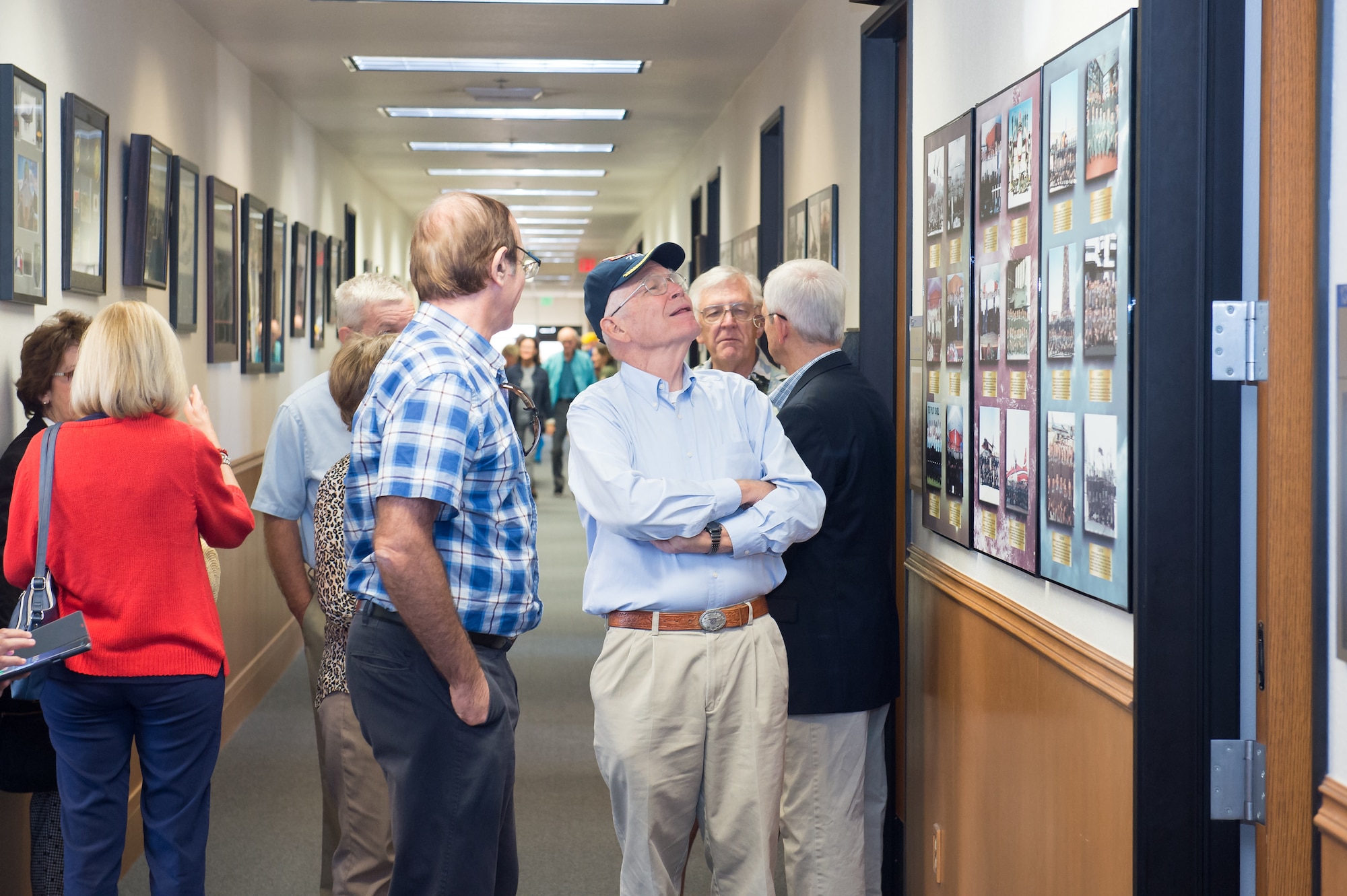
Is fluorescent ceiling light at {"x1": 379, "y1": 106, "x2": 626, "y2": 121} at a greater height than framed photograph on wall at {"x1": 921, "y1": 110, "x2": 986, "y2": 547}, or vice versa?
fluorescent ceiling light at {"x1": 379, "y1": 106, "x2": 626, "y2": 121}

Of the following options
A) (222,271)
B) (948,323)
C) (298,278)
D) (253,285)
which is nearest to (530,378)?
(298,278)

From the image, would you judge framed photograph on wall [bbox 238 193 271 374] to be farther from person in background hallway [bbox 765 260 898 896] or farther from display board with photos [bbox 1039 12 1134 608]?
display board with photos [bbox 1039 12 1134 608]

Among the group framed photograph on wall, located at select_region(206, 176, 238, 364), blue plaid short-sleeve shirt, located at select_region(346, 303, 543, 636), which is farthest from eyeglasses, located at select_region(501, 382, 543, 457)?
framed photograph on wall, located at select_region(206, 176, 238, 364)

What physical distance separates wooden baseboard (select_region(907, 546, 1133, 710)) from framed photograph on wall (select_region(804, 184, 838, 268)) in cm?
188

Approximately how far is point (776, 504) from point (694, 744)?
0.50 meters

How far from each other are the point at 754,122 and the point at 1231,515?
5386 mm

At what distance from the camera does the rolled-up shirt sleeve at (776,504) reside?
235cm

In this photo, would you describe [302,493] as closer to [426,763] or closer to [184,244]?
[426,763]

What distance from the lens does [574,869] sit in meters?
3.88

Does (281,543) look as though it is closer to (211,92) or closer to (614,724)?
(614,724)

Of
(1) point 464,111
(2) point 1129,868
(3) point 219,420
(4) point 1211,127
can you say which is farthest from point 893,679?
(1) point 464,111

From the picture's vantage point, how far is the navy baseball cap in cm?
247

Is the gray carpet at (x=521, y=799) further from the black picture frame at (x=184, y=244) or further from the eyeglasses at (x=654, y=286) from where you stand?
the eyeglasses at (x=654, y=286)

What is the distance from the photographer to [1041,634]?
234 centimetres
